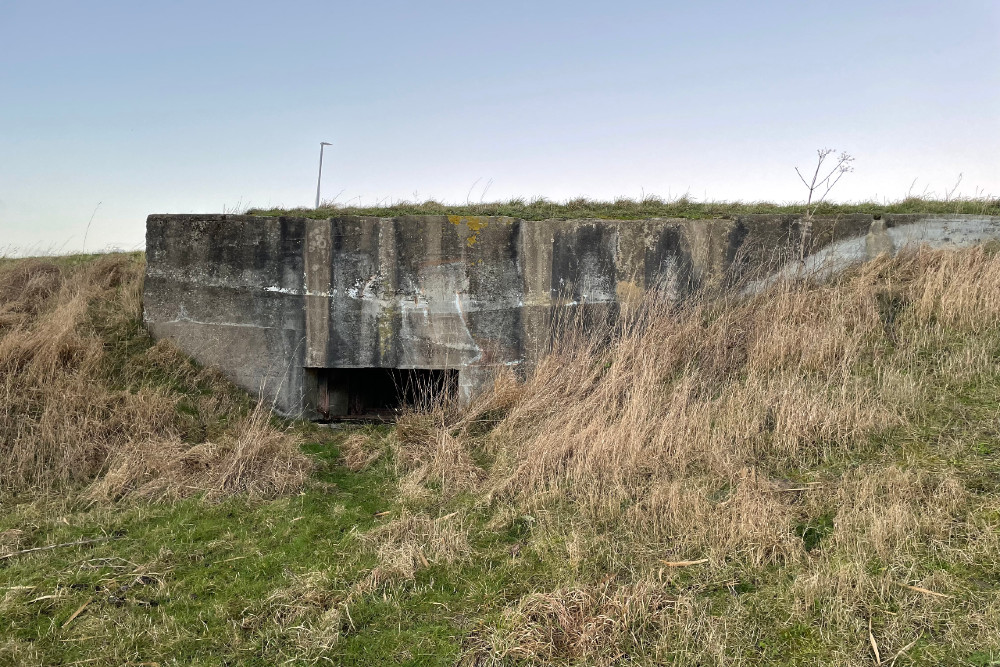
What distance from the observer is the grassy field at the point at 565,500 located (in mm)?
2684

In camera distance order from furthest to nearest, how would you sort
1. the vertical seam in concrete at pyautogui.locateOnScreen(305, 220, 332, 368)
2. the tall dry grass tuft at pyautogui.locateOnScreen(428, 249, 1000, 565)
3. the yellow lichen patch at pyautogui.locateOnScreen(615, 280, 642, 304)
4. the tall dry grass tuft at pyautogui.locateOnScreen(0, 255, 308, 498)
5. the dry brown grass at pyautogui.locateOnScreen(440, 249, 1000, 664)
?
the vertical seam in concrete at pyautogui.locateOnScreen(305, 220, 332, 368) → the yellow lichen patch at pyautogui.locateOnScreen(615, 280, 642, 304) → the tall dry grass tuft at pyautogui.locateOnScreen(0, 255, 308, 498) → the tall dry grass tuft at pyautogui.locateOnScreen(428, 249, 1000, 565) → the dry brown grass at pyautogui.locateOnScreen(440, 249, 1000, 664)

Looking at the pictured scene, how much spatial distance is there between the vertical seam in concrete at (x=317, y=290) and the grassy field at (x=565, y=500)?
2.51 ft

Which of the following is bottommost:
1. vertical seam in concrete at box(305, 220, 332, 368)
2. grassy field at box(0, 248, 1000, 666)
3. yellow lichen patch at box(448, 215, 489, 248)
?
grassy field at box(0, 248, 1000, 666)

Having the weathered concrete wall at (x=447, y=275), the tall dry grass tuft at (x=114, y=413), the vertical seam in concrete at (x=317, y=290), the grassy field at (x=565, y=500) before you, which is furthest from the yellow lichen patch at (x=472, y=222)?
the tall dry grass tuft at (x=114, y=413)

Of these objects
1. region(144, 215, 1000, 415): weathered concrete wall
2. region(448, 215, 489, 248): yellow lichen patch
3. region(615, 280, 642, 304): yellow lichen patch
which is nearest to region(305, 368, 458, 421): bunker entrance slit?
region(144, 215, 1000, 415): weathered concrete wall

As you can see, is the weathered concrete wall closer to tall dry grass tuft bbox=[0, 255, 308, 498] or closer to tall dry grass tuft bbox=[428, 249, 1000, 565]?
tall dry grass tuft bbox=[428, 249, 1000, 565]

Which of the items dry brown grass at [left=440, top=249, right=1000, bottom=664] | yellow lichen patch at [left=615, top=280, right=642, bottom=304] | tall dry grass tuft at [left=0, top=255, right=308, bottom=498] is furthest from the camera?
yellow lichen patch at [left=615, top=280, right=642, bottom=304]

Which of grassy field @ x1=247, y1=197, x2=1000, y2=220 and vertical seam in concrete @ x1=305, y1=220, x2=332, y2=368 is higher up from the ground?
grassy field @ x1=247, y1=197, x2=1000, y2=220

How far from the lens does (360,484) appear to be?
4742 millimetres

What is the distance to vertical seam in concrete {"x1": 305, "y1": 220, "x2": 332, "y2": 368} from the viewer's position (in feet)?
20.4

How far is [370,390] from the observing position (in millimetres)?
7660

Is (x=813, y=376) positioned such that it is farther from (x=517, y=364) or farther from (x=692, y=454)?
(x=517, y=364)

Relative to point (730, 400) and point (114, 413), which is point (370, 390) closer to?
point (114, 413)

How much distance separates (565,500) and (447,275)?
2940 millimetres
